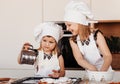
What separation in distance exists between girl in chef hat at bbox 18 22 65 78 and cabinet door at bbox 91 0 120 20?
90 cm

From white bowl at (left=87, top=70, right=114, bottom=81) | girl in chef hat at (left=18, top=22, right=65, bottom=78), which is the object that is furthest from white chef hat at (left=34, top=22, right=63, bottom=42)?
white bowl at (left=87, top=70, right=114, bottom=81)

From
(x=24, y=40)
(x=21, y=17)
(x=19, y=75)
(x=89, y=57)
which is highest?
(x=21, y=17)

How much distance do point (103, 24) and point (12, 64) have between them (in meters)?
0.89

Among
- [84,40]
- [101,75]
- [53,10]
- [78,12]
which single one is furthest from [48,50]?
[53,10]

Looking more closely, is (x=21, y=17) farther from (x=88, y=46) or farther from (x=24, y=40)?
(x=88, y=46)

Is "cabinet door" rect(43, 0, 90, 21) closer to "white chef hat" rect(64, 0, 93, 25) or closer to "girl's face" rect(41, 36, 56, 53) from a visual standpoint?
"girl's face" rect(41, 36, 56, 53)

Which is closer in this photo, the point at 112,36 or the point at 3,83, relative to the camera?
the point at 3,83

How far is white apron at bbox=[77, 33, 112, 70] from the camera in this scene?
1501 millimetres

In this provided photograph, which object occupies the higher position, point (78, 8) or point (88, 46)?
point (78, 8)

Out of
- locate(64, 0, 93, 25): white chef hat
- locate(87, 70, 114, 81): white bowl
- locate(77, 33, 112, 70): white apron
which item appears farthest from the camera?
locate(77, 33, 112, 70): white apron

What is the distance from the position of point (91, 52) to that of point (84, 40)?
0.07 m

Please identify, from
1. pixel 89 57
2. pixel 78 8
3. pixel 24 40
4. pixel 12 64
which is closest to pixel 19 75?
pixel 12 64

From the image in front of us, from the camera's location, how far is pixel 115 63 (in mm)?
2414

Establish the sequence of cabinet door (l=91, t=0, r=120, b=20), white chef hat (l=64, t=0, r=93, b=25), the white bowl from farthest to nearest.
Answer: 1. cabinet door (l=91, t=0, r=120, b=20)
2. white chef hat (l=64, t=0, r=93, b=25)
3. the white bowl
